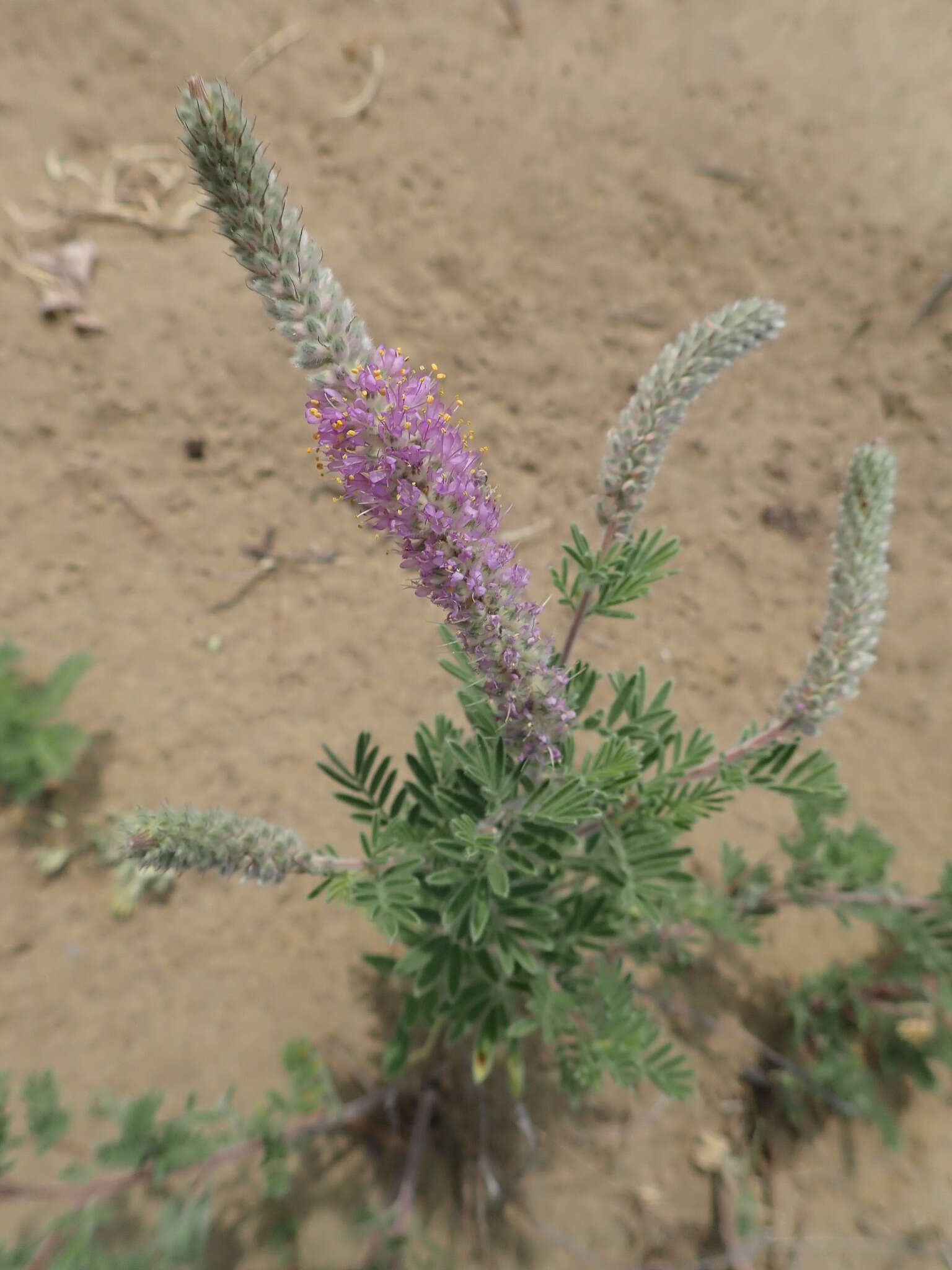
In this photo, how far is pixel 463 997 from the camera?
92.4 inches

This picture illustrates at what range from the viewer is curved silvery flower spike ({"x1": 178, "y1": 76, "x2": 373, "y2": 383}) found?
110cm

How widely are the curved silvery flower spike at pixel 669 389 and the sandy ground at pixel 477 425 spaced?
84.3 inches

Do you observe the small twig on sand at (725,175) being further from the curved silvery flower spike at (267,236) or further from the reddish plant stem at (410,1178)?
the reddish plant stem at (410,1178)

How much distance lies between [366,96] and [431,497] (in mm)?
4200

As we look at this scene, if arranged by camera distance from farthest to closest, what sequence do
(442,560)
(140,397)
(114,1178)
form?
1. (140,397)
2. (114,1178)
3. (442,560)

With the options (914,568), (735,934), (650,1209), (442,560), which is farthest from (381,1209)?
(914,568)

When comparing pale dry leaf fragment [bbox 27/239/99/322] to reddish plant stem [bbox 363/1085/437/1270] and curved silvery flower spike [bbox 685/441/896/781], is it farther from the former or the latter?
reddish plant stem [bbox 363/1085/437/1270]

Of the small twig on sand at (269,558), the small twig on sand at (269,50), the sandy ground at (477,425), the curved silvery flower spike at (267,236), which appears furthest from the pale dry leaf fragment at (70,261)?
the curved silvery flower spike at (267,236)

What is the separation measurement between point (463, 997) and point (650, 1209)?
1680 mm

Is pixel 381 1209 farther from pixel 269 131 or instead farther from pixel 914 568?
pixel 269 131

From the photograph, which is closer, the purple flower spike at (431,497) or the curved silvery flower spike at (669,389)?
the purple flower spike at (431,497)

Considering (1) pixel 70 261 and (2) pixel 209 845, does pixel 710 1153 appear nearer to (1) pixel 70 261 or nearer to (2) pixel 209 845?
(2) pixel 209 845

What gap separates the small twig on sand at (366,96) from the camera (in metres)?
4.39

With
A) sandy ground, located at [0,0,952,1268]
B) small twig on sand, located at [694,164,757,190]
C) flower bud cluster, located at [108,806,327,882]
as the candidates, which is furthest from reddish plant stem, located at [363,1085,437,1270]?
small twig on sand, located at [694,164,757,190]
